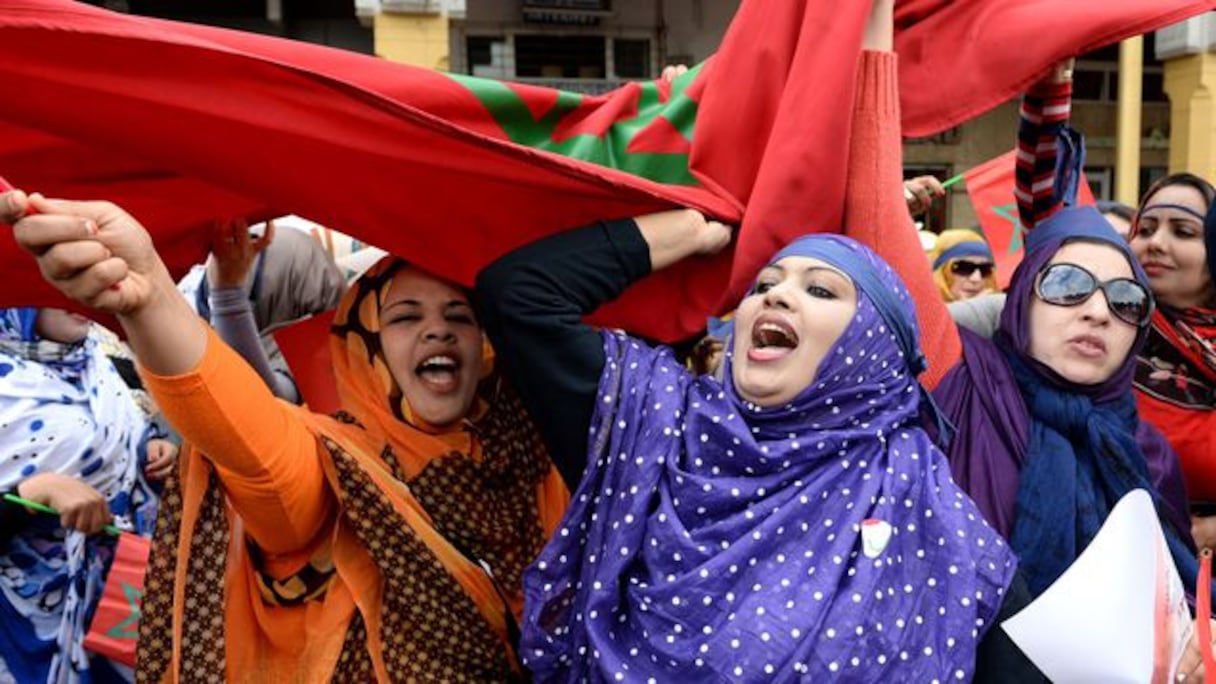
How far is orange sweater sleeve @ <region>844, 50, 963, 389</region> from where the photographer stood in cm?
171

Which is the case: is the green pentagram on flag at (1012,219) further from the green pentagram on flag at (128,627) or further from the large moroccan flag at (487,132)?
the green pentagram on flag at (128,627)

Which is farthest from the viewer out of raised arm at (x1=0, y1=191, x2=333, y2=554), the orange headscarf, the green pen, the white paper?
the green pen

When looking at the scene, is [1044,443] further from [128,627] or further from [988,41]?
[128,627]

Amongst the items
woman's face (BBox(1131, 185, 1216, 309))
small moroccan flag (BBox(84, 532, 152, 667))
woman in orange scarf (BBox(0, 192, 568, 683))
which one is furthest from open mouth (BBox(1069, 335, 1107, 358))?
small moroccan flag (BBox(84, 532, 152, 667))

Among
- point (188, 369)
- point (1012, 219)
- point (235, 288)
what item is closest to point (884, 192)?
point (188, 369)

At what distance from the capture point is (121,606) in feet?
8.05

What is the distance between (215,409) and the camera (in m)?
1.44

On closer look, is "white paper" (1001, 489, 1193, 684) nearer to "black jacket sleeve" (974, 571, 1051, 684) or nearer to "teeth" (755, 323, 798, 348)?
"black jacket sleeve" (974, 571, 1051, 684)

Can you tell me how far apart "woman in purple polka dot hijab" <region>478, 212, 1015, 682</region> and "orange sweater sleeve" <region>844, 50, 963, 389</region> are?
0.12 metres

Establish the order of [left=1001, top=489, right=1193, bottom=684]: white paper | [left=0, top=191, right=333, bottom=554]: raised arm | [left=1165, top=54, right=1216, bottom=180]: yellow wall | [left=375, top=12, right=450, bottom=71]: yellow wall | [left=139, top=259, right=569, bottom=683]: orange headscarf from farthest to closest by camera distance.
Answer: [left=1165, top=54, right=1216, bottom=180]: yellow wall → [left=375, top=12, right=450, bottom=71]: yellow wall → [left=139, top=259, right=569, bottom=683]: orange headscarf → [left=1001, top=489, right=1193, bottom=684]: white paper → [left=0, top=191, right=333, bottom=554]: raised arm

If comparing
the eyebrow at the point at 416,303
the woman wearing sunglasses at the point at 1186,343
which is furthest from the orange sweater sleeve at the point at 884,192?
the woman wearing sunglasses at the point at 1186,343

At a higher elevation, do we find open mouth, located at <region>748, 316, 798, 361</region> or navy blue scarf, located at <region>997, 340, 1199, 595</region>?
open mouth, located at <region>748, 316, 798, 361</region>

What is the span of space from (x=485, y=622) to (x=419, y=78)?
93 centimetres

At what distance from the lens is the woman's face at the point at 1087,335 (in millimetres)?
1735
